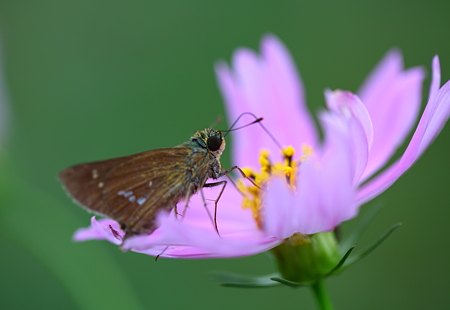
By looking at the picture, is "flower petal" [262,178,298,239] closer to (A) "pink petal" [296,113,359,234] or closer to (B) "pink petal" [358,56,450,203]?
(A) "pink petal" [296,113,359,234]

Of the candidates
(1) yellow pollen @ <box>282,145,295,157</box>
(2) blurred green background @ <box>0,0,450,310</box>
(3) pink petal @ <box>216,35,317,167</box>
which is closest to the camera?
(1) yellow pollen @ <box>282,145,295,157</box>

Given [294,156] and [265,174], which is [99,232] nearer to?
[265,174]

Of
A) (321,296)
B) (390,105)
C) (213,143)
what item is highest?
(213,143)

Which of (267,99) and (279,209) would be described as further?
(267,99)

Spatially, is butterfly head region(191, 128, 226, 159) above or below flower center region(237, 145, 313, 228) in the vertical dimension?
above

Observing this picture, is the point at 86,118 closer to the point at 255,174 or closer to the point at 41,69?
the point at 41,69

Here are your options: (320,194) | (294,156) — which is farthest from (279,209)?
(294,156)

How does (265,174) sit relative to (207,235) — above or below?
below

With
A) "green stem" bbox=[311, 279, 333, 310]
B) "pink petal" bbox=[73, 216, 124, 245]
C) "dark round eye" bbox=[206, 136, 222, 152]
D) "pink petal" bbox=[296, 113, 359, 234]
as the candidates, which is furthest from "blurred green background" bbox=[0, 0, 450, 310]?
"pink petal" bbox=[296, 113, 359, 234]
